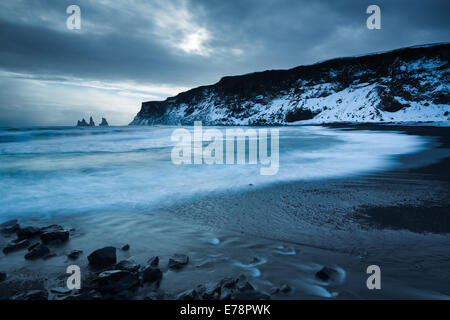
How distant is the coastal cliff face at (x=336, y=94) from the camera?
4278 centimetres

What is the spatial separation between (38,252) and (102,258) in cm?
88

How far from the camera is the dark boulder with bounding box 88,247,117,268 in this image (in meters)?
2.28

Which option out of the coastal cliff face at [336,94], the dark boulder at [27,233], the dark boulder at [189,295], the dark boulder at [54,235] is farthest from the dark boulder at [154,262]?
the coastal cliff face at [336,94]

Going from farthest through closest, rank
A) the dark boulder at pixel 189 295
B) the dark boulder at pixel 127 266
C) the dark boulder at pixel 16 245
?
the dark boulder at pixel 16 245 → the dark boulder at pixel 127 266 → the dark boulder at pixel 189 295

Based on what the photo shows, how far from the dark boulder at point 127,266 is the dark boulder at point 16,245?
1.49m

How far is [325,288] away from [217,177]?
448cm

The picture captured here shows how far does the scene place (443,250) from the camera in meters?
2.38

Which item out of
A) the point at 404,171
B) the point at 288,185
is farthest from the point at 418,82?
the point at 288,185

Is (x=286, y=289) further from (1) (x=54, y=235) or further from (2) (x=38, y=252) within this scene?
(1) (x=54, y=235)

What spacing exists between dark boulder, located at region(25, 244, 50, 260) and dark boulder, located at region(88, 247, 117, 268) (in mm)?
683

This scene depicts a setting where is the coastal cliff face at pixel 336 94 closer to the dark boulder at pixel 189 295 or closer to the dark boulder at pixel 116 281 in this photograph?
the dark boulder at pixel 189 295

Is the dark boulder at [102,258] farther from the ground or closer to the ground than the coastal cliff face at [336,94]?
closer to the ground

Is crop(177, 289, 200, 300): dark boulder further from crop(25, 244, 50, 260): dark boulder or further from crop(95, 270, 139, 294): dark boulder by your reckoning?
crop(25, 244, 50, 260): dark boulder
